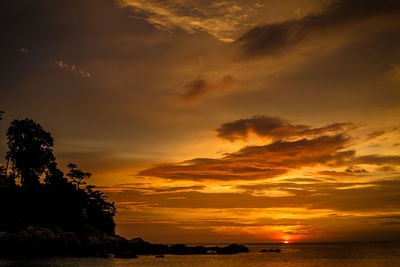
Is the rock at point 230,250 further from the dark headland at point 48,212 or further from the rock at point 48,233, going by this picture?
the rock at point 48,233

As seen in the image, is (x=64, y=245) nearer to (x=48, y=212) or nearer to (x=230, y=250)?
(x=48, y=212)

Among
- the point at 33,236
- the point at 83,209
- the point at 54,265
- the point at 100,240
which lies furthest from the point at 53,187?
the point at 54,265

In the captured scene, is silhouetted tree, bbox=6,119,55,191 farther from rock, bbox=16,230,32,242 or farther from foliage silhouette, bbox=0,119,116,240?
rock, bbox=16,230,32,242

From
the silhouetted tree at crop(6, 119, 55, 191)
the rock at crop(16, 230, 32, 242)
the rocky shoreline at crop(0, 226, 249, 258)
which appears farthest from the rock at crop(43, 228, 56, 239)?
the silhouetted tree at crop(6, 119, 55, 191)

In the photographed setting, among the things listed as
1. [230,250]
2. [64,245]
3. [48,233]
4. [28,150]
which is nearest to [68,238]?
[64,245]

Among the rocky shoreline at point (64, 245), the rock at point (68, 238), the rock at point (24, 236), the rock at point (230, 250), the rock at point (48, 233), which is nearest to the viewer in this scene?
the rocky shoreline at point (64, 245)

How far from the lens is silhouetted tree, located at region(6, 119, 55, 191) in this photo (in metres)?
98.2

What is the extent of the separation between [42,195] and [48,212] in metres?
8.40

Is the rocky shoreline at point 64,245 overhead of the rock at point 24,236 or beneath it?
beneath

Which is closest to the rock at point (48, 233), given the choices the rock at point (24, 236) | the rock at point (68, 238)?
the rock at point (68, 238)

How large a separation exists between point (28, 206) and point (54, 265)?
37818 mm

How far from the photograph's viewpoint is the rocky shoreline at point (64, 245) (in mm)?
73438

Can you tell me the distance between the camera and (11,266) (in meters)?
51.7

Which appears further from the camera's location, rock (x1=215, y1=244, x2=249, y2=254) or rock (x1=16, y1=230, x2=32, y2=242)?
rock (x1=215, y1=244, x2=249, y2=254)
